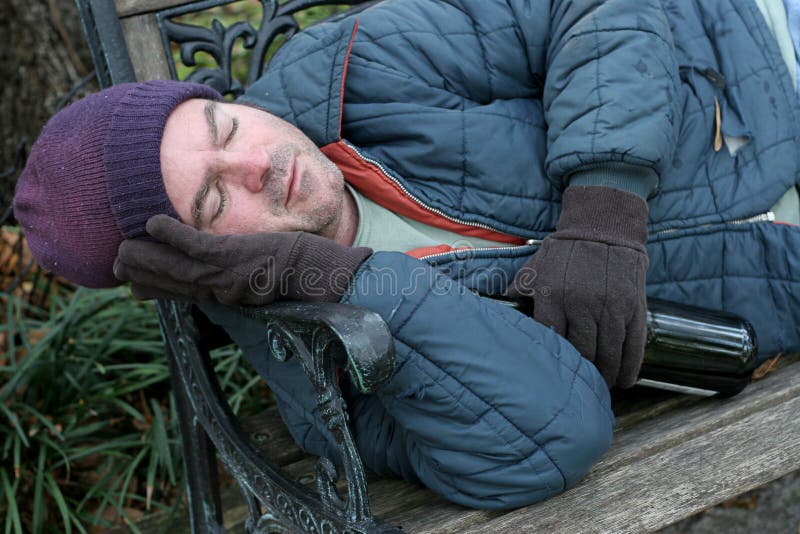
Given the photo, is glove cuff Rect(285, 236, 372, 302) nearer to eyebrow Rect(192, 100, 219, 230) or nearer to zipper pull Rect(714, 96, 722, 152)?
eyebrow Rect(192, 100, 219, 230)

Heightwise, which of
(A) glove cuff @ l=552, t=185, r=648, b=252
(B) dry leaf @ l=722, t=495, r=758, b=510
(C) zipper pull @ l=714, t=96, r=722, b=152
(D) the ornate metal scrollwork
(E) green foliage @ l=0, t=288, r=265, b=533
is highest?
(D) the ornate metal scrollwork

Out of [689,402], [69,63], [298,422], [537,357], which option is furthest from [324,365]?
[69,63]

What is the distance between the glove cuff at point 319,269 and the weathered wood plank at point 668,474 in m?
0.52

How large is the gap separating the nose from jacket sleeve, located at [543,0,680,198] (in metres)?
0.71

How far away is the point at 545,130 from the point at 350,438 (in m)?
1.10

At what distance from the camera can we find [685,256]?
2.23 m

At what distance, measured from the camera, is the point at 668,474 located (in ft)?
5.81

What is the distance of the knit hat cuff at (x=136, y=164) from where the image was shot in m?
1.93

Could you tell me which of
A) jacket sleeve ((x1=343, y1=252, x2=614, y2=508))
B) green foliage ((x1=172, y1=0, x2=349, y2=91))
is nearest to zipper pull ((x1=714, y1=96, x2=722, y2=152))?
jacket sleeve ((x1=343, y1=252, x2=614, y2=508))

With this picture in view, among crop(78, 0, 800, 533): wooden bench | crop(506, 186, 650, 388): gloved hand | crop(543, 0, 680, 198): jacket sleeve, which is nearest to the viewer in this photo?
crop(78, 0, 800, 533): wooden bench

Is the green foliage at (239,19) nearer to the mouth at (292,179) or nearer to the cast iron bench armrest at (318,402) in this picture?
the cast iron bench armrest at (318,402)

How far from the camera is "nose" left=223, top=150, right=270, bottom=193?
6.56 feet

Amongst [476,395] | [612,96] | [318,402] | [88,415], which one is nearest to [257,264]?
[318,402]

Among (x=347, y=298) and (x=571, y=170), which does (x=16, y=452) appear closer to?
(x=347, y=298)
